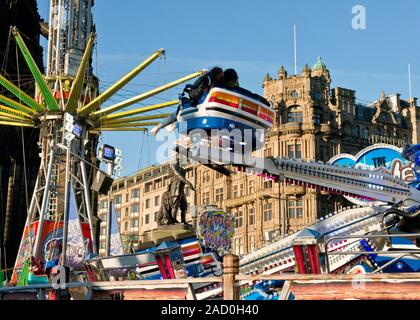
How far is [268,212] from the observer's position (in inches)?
2470

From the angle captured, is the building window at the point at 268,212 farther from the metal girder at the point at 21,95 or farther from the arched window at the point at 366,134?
the metal girder at the point at 21,95

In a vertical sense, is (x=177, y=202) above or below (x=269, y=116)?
below

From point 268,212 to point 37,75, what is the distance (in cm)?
3608

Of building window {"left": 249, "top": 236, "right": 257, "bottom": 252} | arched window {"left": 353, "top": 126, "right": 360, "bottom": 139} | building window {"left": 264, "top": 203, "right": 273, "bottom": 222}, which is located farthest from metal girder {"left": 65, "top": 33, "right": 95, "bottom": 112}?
arched window {"left": 353, "top": 126, "right": 360, "bottom": 139}

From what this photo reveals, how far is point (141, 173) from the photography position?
8844cm

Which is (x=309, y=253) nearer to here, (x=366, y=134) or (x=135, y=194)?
(x=366, y=134)

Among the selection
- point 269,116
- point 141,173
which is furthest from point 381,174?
point 141,173

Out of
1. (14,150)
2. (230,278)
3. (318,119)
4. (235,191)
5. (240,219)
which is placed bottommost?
(230,278)

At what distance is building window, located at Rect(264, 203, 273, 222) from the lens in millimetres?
62375

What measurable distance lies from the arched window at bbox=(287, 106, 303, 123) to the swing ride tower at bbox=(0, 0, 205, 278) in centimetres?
2890

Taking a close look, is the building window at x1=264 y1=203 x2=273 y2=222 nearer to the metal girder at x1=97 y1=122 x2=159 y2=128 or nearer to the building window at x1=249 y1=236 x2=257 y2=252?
the building window at x1=249 y1=236 x2=257 y2=252

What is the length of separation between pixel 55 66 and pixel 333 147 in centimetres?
3526

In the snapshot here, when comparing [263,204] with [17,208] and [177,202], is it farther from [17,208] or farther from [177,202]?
[177,202]

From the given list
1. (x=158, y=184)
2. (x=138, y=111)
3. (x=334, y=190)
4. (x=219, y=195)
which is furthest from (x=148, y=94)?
(x=158, y=184)
